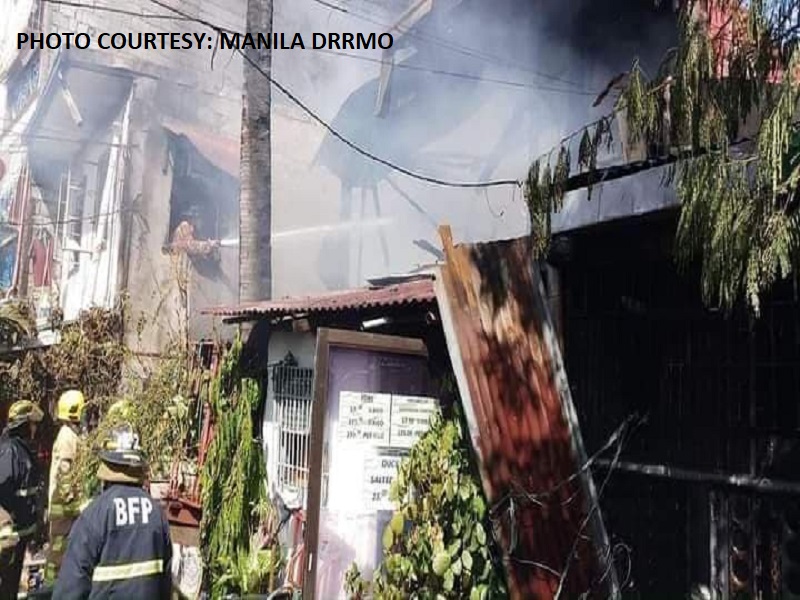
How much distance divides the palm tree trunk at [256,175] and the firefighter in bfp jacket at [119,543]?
4.54m

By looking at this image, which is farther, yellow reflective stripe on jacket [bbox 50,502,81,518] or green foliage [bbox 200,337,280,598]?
yellow reflective stripe on jacket [bbox 50,502,81,518]

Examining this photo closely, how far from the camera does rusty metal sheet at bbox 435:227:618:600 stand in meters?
4.93

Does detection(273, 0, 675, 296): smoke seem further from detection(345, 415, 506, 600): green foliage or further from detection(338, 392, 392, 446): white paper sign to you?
detection(345, 415, 506, 600): green foliage

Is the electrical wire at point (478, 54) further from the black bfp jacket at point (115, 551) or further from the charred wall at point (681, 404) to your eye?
the black bfp jacket at point (115, 551)

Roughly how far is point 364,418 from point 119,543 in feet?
7.00

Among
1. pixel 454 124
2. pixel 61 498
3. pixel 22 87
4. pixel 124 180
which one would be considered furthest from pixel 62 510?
pixel 22 87

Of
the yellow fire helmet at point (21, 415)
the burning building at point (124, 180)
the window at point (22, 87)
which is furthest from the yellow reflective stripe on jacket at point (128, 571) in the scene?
the window at point (22, 87)

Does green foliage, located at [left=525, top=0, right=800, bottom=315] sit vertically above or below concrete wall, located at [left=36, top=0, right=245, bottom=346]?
below

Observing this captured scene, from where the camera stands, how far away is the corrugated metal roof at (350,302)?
5965 millimetres

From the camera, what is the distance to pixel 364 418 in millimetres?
6168

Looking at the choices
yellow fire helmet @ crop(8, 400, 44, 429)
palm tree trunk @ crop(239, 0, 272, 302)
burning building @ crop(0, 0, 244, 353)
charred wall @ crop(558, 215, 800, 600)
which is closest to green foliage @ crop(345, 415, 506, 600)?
charred wall @ crop(558, 215, 800, 600)

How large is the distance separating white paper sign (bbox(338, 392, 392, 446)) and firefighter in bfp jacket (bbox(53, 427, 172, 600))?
1596mm

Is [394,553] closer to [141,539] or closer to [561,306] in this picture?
[141,539]

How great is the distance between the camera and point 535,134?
11578mm
